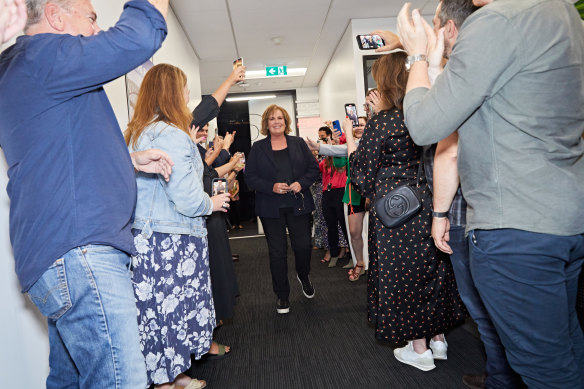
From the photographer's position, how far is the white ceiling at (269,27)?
14.6 feet

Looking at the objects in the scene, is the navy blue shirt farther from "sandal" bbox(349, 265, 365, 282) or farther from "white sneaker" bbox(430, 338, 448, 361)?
"sandal" bbox(349, 265, 365, 282)

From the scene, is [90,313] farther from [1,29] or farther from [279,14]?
[279,14]

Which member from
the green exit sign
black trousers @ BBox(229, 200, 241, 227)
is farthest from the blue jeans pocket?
black trousers @ BBox(229, 200, 241, 227)

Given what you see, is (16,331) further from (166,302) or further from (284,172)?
(284,172)

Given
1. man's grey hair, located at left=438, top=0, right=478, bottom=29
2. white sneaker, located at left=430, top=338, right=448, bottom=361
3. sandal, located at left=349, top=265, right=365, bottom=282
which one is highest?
man's grey hair, located at left=438, top=0, right=478, bottom=29

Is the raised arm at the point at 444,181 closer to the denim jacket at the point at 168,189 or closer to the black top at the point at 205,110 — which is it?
the denim jacket at the point at 168,189

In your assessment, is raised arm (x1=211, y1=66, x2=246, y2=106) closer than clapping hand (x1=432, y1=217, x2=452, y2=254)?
No

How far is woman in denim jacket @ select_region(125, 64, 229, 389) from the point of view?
162cm

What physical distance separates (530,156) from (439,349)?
1.57 metres

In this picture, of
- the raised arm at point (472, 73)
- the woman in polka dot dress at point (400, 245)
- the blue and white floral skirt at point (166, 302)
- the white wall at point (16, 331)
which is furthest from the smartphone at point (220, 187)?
the raised arm at point (472, 73)

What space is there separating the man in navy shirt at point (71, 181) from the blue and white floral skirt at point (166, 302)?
0.59 meters

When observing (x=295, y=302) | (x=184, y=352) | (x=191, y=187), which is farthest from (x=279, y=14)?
(x=184, y=352)

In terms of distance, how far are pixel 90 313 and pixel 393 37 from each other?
141 centimetres

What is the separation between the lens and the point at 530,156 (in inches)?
34.1
